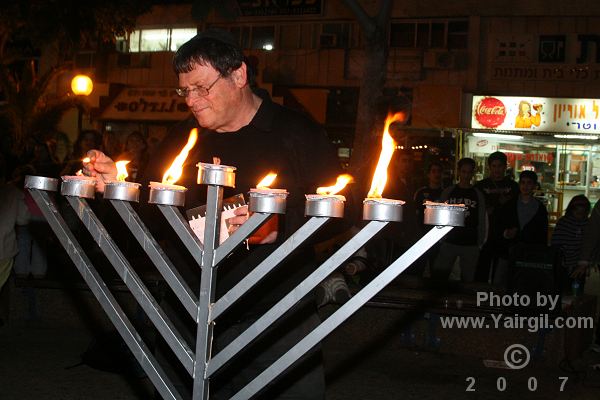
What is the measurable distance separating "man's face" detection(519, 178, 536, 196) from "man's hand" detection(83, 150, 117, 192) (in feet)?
22.5

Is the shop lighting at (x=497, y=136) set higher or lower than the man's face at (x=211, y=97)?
higher

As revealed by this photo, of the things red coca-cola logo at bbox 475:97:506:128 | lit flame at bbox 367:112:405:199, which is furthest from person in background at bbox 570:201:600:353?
red coca-cola logo at bbox 475:97:506:128

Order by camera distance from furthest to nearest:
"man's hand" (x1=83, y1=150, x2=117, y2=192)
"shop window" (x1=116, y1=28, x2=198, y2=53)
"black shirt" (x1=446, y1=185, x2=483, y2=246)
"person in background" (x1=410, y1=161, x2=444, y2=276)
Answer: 1. "shop window" (x1=116, y1=28, x2=198, y2=53)
2. "person in background" (x1=410, y1=161, x2=444, y2=276)
3. "black shirt" (x1=446, y1=185, x2=483, y2=246)
4. "man's hand" (x1=83, y1=150, x2=117, y2=192)

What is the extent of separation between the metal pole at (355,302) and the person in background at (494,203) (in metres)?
6.86

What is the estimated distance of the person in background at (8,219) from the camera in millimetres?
7188

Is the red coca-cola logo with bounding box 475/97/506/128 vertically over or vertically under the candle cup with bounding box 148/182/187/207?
over

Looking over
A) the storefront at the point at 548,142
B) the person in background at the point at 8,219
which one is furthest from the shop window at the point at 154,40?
the person in background at the point at 8,219

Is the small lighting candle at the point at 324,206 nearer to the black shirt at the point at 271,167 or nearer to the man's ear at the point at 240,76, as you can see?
the black shirt at the point at 271,167

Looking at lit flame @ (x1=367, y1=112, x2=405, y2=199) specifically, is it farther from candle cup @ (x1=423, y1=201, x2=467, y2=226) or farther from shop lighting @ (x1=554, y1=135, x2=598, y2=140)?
shop lighting @ (x1=554, y1=135, x2=598, y2=140)

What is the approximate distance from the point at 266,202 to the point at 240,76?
996mm

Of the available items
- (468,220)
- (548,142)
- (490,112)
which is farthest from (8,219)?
(490,112)

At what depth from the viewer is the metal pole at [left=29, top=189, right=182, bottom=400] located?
238cm

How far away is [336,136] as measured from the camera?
21.0 m

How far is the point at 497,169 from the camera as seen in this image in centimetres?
967
